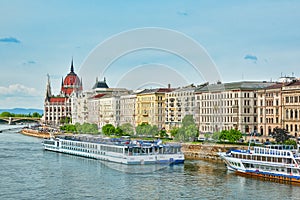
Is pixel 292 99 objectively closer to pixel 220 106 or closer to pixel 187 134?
pixel 187 134

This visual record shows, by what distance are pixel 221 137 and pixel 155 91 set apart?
135 feet

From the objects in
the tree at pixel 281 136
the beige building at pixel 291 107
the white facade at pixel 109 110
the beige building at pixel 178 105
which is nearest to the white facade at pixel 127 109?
the white facade at pixel 109 110

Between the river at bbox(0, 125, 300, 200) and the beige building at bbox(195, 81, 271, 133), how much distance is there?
2787 centimetres

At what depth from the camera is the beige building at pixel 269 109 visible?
80.6 meters

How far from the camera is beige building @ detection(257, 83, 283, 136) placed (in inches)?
3172

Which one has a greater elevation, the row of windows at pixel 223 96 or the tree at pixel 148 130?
the row of windows at pixel 223 96

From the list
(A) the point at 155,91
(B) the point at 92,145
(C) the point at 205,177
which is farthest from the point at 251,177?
(A) the point at 155,91

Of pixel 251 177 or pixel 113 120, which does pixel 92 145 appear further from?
pixel 113 120

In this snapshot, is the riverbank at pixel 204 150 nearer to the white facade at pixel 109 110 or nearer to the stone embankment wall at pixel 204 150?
the stone embankment wall at pixel 204 150

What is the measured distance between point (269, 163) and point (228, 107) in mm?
41692

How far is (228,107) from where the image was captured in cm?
9006

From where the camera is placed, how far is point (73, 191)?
137 ft

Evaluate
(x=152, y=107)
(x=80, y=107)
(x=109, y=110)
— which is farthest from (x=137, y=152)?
(x=80, y=107)

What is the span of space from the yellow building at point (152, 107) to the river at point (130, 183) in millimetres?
49697
